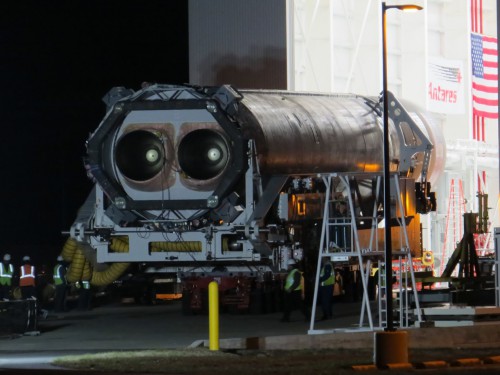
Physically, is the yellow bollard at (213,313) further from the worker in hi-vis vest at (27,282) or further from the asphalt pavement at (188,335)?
the worker in hi-vis vest at (27,282)

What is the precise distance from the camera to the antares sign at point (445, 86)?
1816 inches

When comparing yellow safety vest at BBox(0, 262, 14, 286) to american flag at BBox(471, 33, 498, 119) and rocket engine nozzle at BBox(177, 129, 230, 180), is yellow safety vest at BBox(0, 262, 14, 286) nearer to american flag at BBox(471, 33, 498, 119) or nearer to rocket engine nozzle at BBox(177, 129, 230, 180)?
rocket engine nozzle at BBox(177, 129, 230, 180)

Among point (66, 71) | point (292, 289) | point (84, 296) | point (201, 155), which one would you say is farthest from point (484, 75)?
point (201, 155)

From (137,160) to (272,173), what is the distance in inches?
107

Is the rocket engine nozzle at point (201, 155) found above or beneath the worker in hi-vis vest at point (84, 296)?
above

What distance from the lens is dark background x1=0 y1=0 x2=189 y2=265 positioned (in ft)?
179

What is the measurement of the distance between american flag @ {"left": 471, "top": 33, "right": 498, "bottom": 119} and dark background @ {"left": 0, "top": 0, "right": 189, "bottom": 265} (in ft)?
41.1

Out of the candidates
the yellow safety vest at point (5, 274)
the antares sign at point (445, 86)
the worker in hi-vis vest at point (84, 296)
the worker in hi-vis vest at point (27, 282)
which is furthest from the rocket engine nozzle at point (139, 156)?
the antares sign at point (445, 86)

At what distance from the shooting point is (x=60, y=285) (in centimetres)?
3111

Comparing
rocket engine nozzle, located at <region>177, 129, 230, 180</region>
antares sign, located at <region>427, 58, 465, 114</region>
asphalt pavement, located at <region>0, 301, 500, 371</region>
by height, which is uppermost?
antares sign, located at <region>427, 58, 465, 114</region>

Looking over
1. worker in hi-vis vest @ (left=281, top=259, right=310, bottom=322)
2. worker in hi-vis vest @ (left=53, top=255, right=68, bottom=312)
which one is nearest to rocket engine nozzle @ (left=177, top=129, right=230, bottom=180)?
worker in hi-vis vest @ (left=281, top=259, right=310, bottom=322)

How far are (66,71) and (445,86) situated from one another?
59.2 feet

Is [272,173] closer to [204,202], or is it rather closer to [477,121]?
[204,202]

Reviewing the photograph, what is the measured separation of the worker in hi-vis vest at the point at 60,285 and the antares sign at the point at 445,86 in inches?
750
